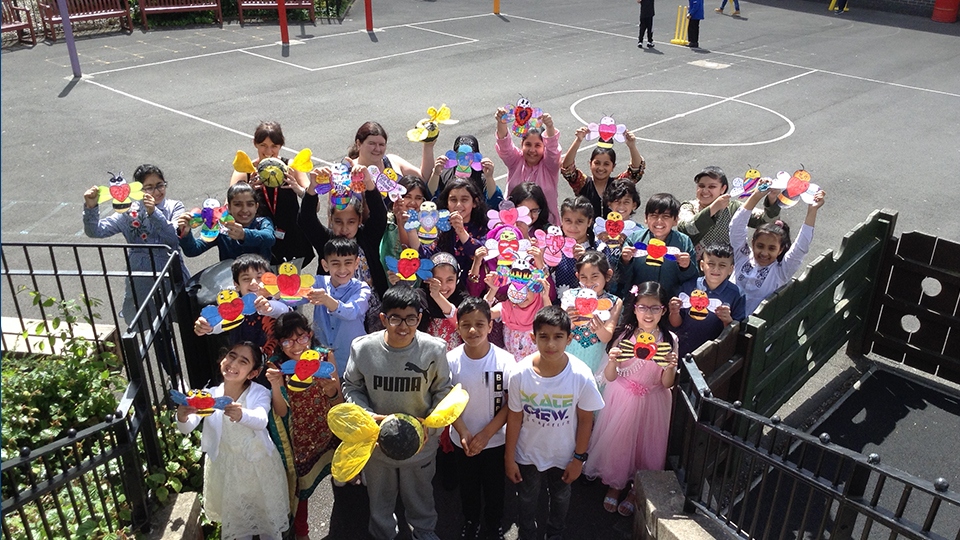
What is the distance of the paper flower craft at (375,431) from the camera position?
3822 millimetres

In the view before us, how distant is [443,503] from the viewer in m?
4.76

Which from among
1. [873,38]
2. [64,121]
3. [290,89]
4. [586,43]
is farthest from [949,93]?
[64,121]

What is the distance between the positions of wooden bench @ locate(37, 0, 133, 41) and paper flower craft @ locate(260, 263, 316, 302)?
51.2 feet

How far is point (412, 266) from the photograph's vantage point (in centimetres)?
456

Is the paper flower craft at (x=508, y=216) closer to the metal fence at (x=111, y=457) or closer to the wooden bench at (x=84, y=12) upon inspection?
the metal fence at (x=111, y=457)

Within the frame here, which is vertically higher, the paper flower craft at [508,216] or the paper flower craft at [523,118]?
the paper flower craft at [523,118]

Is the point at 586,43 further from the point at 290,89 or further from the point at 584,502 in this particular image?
the point at 584,502

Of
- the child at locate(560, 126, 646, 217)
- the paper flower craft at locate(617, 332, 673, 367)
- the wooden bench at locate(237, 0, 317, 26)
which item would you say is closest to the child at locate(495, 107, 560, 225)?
the child at locate(560, 126, 646, 217)

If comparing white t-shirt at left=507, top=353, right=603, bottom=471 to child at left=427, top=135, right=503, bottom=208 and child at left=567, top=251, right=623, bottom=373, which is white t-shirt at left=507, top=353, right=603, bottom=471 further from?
child at left=427, top=135, right=503, bottom=208

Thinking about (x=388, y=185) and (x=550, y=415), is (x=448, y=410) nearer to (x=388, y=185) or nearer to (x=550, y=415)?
(x=550, y=415)

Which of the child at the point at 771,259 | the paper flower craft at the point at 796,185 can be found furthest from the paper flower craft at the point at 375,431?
the paper flower craft at the point at 796,185

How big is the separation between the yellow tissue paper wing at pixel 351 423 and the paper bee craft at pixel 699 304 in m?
1.95

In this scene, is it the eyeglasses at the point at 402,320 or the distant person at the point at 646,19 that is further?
the distant person at the point at 646,19

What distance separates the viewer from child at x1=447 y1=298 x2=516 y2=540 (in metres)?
4.11
